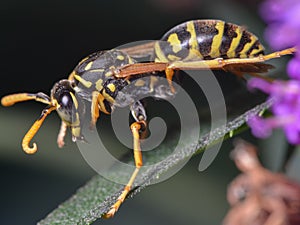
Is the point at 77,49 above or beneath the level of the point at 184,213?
above

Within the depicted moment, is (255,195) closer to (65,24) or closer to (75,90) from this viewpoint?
(75,90)

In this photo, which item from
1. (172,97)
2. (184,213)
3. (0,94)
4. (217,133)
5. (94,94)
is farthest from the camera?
(0,94)

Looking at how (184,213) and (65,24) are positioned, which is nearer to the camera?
(184,213)

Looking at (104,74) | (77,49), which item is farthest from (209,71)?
(77,49)

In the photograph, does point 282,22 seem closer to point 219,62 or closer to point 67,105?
point 219,62

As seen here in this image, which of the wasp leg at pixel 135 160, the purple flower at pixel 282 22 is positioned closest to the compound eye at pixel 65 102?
the wasp leg at pixel 135 160

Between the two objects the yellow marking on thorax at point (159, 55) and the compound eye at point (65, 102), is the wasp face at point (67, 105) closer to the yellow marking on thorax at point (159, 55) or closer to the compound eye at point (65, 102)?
the compound eye at point (65, 102)

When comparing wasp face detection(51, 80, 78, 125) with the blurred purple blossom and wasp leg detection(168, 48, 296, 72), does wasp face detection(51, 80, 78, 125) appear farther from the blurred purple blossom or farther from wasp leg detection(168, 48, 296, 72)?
the blurred purple blossom

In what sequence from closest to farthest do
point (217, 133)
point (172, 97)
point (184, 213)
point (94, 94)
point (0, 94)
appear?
point (217, 133) → point (94, 94) → point (172, 97) → point (184, 213) → point (0, 94)
